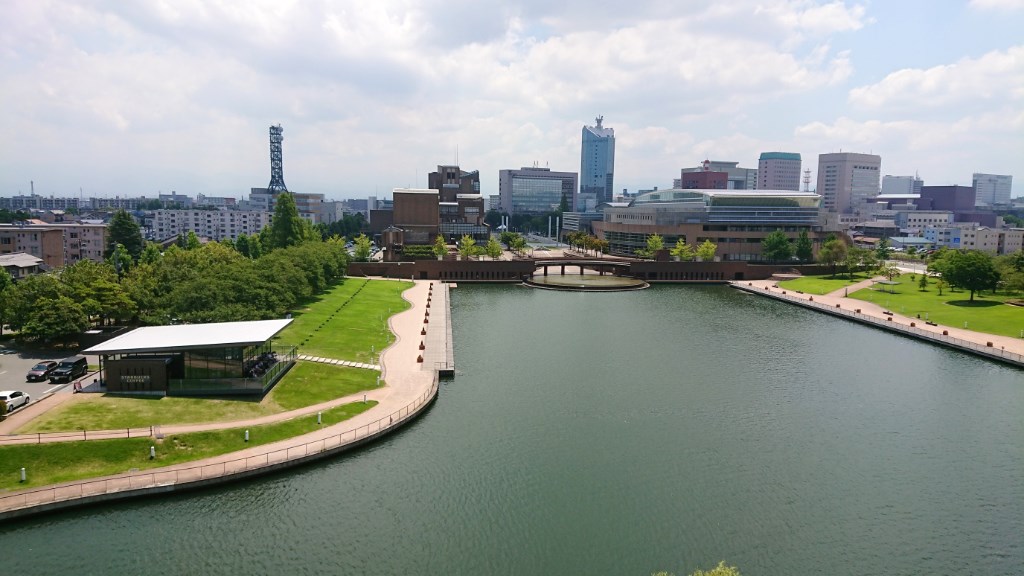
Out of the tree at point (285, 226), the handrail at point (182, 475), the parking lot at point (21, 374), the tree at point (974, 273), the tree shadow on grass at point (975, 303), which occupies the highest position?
the tree at point (285, 226)

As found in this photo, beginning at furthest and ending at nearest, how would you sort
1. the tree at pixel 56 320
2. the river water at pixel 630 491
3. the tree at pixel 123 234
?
the tree at pixel 123 234 → the tree at pixel 56 320 → the river water at pixel 630 491

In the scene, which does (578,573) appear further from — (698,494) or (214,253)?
(214,253)

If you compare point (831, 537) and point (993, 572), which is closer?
point (993, 572)

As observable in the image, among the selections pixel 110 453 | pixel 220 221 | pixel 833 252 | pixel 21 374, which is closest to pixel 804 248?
pixel 833 252

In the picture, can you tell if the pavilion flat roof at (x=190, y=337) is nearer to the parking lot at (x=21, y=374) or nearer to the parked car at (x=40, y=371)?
the parked car at (x=40, y=371)

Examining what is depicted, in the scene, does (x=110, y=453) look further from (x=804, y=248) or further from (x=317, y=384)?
(x=804, y=248)

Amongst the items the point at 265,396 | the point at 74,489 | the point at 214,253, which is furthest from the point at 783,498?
the point at 214,253

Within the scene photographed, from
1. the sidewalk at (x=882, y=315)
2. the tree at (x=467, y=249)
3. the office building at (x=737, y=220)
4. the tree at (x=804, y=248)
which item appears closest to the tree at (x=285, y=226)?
the tree at (x=467, y=249)

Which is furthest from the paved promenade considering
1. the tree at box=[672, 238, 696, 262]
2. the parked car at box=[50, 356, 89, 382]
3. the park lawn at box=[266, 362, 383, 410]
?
the tree at box=[672, 238, 696, 262]
